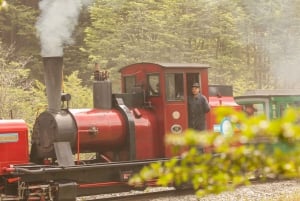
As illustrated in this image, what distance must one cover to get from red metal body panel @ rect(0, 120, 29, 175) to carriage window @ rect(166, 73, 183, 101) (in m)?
→ 2.88

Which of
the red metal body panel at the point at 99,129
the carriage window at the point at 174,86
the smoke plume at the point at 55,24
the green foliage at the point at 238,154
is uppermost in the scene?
the smoke plume at the point at 55,24

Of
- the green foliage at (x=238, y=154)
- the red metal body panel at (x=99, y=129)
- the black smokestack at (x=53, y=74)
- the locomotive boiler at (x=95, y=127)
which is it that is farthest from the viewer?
the red metal body panel at (x=99, y=129)

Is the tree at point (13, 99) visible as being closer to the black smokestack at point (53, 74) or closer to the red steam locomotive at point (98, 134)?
A: the red steam locomotive at point (98, 134)

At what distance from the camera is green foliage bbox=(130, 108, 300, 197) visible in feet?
5.22

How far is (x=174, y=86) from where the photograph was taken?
33.8 ft

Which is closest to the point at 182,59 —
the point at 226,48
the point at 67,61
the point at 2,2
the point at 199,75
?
the point at 226,48

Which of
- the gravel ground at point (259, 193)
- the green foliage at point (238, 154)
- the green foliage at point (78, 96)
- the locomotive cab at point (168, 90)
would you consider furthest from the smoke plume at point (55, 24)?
the green foliage at point (238, 154)

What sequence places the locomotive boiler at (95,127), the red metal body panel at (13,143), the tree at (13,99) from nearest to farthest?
the red metal body panel at (13,143), the locomotive boiler at (95,127), the tree at (13,99)

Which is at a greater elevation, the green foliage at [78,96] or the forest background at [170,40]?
the forest background at [170,40]

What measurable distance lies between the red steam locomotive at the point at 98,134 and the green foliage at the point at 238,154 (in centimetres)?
680

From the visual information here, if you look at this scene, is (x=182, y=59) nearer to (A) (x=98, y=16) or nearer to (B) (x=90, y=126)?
(A) (x=98, y=16)

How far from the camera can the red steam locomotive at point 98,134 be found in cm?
872

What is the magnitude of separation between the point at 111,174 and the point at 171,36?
12890 mm

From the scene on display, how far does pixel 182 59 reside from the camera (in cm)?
2300
